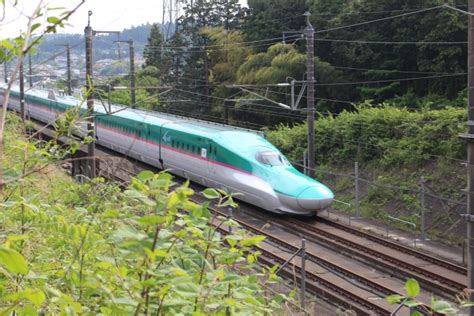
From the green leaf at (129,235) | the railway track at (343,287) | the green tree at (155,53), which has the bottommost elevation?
the railway track at (343,287)

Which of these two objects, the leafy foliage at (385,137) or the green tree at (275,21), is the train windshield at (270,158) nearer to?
the leafy foliage at (385,137)

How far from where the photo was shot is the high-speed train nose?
51.1 ft

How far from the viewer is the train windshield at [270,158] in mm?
16359

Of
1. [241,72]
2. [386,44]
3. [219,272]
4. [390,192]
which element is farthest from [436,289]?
[241,72]

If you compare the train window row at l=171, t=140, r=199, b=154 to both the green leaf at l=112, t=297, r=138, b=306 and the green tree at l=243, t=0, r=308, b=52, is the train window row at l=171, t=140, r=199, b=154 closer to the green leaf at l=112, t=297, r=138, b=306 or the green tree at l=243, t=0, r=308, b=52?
the green tree at l=243, t=0, r=308, b=52

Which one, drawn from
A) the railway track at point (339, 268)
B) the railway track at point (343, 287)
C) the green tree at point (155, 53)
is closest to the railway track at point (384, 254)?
the railway track at point (339, 268)

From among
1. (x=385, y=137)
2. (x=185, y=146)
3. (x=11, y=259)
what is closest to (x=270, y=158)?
(x=185, y=146)

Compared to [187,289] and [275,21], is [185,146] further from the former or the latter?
[187,289]

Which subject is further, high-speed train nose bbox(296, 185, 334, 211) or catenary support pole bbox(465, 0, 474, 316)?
high-speed train nose bbox(296, 185, 334, 211)

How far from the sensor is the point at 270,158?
16.5 metres

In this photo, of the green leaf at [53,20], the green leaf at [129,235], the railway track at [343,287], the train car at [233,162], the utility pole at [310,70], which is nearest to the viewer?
the green leaf at [129,235]

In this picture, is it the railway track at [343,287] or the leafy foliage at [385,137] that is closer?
the railway track at [343,287]

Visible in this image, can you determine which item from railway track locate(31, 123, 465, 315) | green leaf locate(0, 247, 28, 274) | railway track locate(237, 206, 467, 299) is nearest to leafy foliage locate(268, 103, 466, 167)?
railway track locate(237, 206, 467, 299)

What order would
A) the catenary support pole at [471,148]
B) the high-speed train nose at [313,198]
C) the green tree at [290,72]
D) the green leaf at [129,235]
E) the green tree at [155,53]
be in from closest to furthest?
the green leaf at [129,235] → the catenary support pole at [471,148] → the high-speed train nose at [313,198] → the green tree at [290,72] → the green tree at [155,53]
